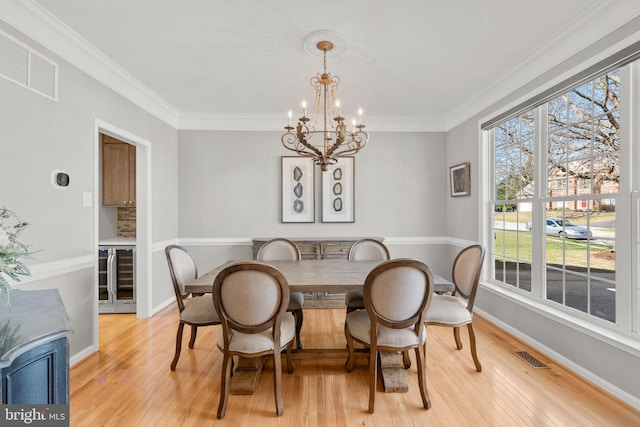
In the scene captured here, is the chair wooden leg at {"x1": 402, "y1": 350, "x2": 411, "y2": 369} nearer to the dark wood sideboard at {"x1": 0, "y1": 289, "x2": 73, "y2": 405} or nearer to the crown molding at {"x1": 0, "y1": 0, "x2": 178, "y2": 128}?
the dark wood sideboard at {"x1": 0, "y1": 289, "x2": 73, "y2": 405}

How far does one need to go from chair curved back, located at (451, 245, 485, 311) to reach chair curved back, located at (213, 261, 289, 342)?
5.10ft

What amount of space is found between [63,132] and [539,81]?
13.3 ft

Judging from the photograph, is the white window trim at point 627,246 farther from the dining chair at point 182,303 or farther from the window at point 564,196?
the dining chair at point 182,303

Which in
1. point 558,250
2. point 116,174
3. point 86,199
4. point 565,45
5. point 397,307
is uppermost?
point 565,45

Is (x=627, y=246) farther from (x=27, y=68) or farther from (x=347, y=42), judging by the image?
(x=27, y=68)

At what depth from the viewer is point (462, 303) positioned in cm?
267

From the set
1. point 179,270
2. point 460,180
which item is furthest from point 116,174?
point 460,180

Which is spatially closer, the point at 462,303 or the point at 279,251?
the point at 462,303

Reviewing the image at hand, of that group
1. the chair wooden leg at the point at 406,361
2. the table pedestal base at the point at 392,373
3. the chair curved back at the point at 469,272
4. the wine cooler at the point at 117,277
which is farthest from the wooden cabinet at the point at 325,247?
the table pedestal base at the point at 392,373

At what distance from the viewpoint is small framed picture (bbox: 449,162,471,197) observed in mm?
4180

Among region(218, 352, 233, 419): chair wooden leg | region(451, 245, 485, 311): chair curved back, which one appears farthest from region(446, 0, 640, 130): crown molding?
region(218, 352, 233, 419): chair wooden leg

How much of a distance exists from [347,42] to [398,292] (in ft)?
6.52

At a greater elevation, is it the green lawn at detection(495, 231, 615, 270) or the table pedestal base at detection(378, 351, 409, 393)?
the green lawn at detection(495, 231, 615, 270)

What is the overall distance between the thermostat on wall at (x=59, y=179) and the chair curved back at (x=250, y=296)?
1.64 meters
